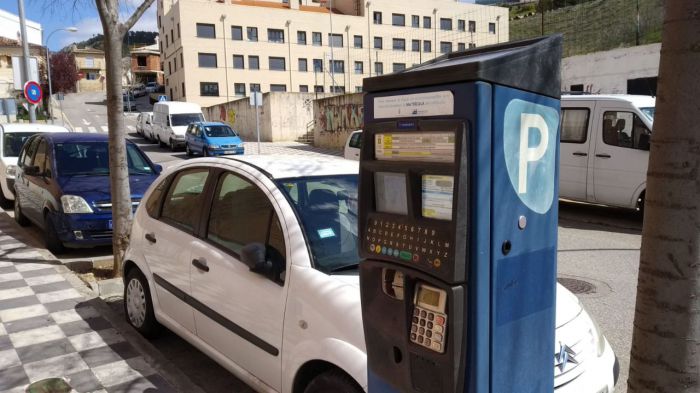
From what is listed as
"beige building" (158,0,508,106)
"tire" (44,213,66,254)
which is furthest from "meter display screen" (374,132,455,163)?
"beige building" (158,0,508,106)

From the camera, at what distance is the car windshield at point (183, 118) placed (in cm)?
2833

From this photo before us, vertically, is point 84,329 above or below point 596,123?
below

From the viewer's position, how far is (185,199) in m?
4.29

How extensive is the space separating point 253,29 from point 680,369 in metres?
55.5

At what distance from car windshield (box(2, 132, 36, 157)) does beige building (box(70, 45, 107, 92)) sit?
3086 inches

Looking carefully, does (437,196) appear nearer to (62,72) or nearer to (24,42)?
(24,42)

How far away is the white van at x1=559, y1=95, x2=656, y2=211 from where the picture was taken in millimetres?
8711

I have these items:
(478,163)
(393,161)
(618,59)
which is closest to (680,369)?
(478,163)

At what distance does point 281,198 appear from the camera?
3277 millimetres

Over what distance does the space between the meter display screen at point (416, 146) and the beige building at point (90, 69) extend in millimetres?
90688

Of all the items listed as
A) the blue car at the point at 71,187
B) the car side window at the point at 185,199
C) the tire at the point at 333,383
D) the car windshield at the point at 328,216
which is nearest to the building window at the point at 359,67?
the blue car at the point at 71,187

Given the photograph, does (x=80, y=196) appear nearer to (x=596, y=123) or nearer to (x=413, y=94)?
(x=413, y=94)

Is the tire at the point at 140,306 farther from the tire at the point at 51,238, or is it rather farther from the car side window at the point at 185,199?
the tire at the point at 51,238

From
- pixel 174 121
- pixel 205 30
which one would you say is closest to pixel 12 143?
pixel 174 121
